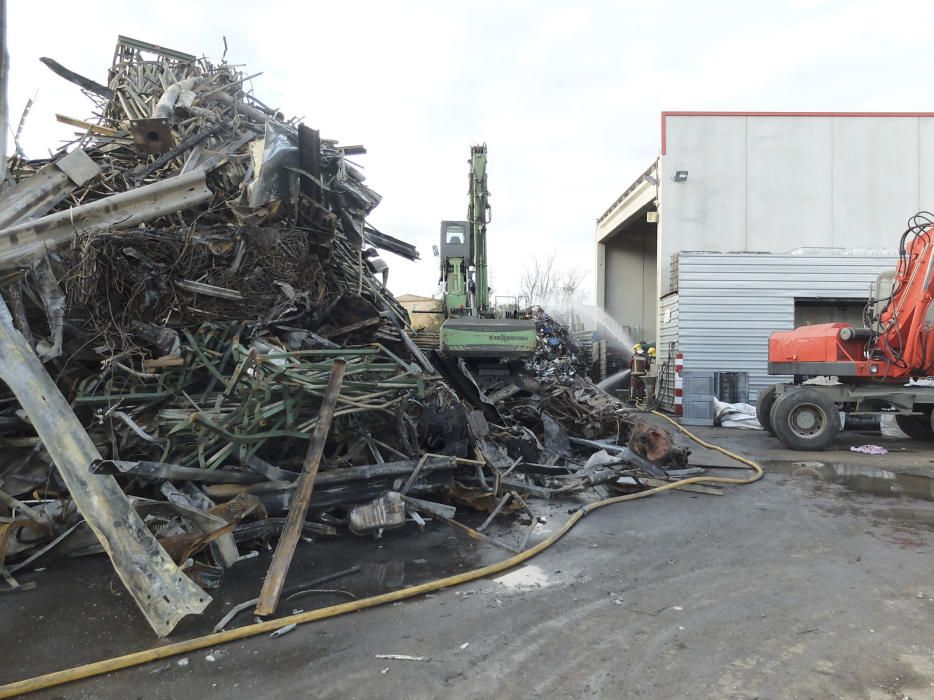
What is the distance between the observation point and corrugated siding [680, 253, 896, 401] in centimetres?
1337

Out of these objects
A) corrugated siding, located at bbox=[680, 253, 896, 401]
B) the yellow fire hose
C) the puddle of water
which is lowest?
the puddle of water

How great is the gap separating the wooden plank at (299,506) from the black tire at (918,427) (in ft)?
33.7

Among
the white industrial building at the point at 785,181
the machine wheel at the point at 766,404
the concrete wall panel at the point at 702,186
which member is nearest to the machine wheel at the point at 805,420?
the machine wheel at the point at 766,404

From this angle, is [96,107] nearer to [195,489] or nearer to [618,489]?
[195,489]

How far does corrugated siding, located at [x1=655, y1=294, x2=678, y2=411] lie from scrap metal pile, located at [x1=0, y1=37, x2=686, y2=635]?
23.3 feet

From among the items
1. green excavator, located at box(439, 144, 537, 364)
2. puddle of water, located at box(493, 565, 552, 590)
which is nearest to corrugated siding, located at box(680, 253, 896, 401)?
green excavator, located at box(439, 144, 537, 364)

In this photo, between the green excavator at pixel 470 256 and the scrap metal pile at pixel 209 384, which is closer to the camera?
the scrap metal pile at pixel 209 384

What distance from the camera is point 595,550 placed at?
4.59 metres

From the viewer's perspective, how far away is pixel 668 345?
14719mm

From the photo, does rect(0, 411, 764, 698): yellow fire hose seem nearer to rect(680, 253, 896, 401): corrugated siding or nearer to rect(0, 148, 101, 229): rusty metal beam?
rect(0, 148, 101, 229): rusty metal beam

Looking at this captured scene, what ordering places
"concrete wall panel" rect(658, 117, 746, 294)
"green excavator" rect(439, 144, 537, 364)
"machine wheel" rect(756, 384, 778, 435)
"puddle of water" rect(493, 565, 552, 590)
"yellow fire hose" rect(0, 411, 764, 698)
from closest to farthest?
"yellow fire hose" rect(0, 411, 764, 698), "puddle of water" rect(493, 565, 552, 590), "machine wheel" rect(756, 384, 778, 435), "green excavator" rect(439, 144, 537, 364), "concrete wall panel" rect(658, 117, 746, 294)

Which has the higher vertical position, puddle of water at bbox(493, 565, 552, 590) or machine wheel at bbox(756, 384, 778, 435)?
machine wheel at bbox(756, 384, 778, 435)

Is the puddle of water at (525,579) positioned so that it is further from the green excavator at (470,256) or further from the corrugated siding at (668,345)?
the corrugated siding at (668,345)

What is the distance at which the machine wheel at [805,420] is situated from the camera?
30.2 ft
